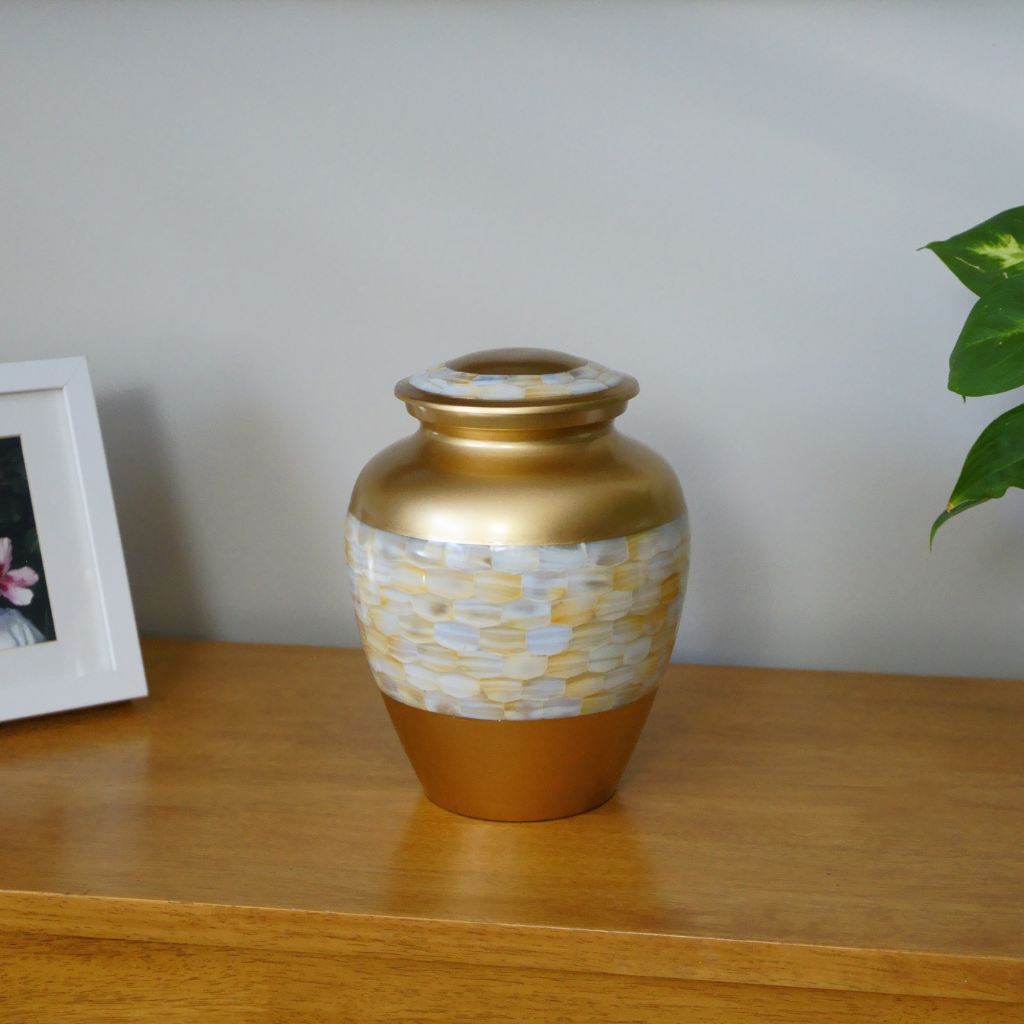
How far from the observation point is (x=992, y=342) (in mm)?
598

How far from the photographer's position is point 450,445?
2.15 ft

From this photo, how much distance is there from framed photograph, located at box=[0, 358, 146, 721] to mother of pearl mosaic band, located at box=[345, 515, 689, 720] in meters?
0.31

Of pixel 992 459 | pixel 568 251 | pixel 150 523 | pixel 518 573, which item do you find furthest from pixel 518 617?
pixel 150 523

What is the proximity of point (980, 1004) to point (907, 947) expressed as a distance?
0.06 meters

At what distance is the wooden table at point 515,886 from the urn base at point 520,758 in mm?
16

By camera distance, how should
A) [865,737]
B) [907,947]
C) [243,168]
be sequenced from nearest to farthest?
[907,947], [865,737], [243,168]

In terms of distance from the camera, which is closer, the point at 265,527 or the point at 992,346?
the point at 992,346

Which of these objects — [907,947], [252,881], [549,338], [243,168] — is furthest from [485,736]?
[243,168]

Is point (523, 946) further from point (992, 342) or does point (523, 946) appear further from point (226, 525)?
point (226, 525)

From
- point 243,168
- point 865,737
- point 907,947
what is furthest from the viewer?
point 243,168

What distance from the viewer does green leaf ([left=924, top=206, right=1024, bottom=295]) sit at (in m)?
0.68

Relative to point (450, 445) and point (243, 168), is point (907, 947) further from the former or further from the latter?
point (243, 168)

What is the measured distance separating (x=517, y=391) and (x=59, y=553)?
1.51ft

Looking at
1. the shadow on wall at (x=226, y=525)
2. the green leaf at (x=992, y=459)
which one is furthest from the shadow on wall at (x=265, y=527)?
the green leaf at (x=992, y=459)
